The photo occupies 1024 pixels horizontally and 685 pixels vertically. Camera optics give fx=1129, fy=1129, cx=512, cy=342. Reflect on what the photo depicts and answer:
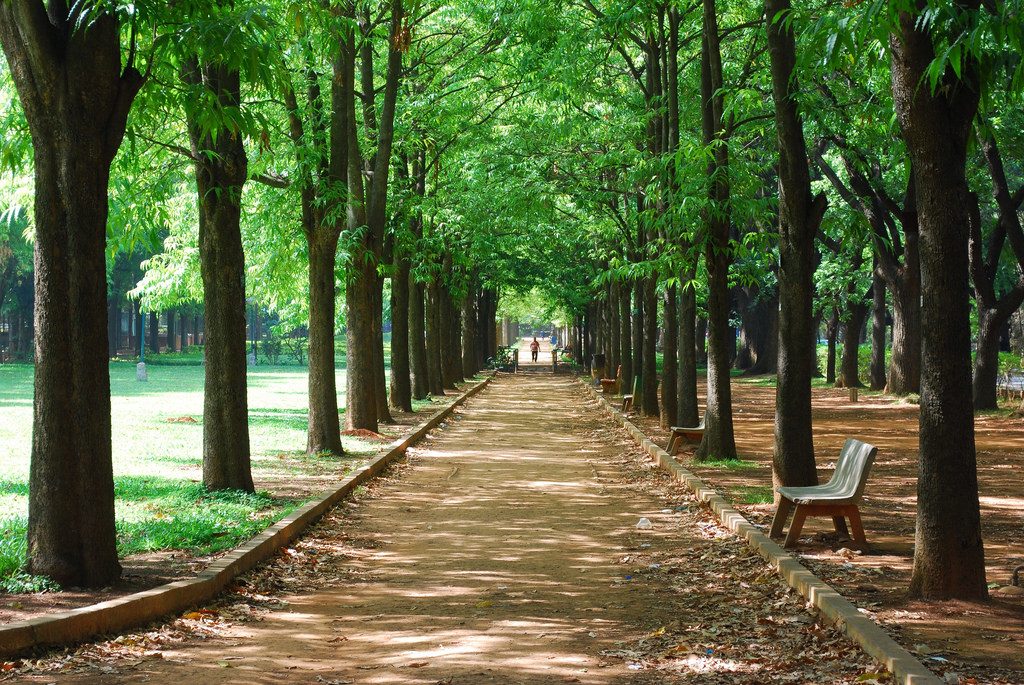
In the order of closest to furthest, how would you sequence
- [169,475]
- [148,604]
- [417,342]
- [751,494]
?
[148,604] < [751,494] < [169,475] < [417,342]

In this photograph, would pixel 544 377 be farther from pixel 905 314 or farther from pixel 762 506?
pixel 762 506

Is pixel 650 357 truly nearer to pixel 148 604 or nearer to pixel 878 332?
pixel 878 332

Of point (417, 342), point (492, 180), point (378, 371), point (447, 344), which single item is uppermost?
point (492, 180)

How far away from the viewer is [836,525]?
10.1 metres

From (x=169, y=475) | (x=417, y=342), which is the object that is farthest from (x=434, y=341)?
(x=169, y=475)

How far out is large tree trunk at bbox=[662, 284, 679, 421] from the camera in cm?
2148

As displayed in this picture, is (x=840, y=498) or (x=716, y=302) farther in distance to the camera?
(x=716, y=302)

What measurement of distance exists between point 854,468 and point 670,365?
40.4ft

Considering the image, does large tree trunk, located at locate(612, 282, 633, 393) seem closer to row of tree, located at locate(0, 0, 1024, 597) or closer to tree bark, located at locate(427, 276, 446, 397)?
row of tree, located at locate(0, 0, 1024, 597)

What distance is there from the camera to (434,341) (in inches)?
1419

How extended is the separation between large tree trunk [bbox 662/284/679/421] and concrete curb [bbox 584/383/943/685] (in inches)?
310

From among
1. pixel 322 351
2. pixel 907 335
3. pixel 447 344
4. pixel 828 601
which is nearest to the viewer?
pixel 828 601

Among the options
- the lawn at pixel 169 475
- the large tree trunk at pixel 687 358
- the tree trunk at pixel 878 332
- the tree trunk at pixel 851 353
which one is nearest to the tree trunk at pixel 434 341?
the lawn at pixel 169 475

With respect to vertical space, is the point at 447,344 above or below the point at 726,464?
above
